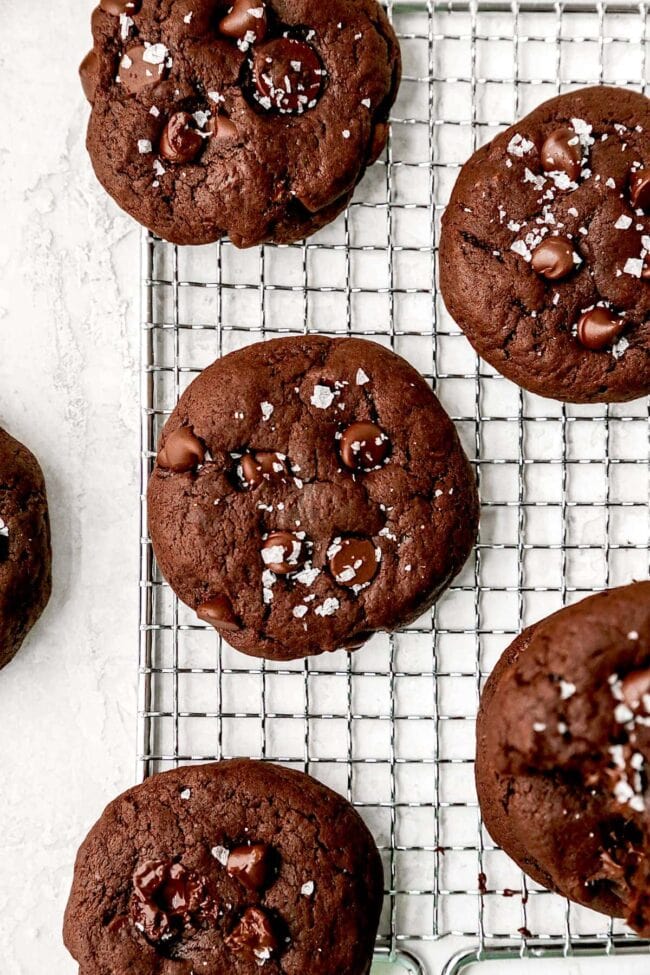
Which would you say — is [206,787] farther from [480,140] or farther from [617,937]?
[480,140]

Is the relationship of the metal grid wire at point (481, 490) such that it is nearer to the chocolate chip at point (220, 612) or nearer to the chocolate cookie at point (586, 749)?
the chocolate chip at point (220, 612)

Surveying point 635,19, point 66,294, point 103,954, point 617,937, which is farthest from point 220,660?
point 635,19

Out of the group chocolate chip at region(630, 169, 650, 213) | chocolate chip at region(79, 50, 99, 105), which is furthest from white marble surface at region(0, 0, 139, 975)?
chocolate chip at region(630, 169, 650, 213)

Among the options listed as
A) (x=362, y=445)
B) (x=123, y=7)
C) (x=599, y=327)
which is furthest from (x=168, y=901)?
(x=123, y=7)

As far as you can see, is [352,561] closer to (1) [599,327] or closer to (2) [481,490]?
(2) [481,490]

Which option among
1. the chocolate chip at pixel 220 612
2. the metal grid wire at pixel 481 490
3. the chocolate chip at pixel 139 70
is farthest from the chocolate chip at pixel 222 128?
the chocolate chip at pixel 220 612

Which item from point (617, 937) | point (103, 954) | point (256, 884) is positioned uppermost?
point (256, 884)

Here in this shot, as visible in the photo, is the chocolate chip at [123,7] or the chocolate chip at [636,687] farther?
the chocolate chip at [123,7]
